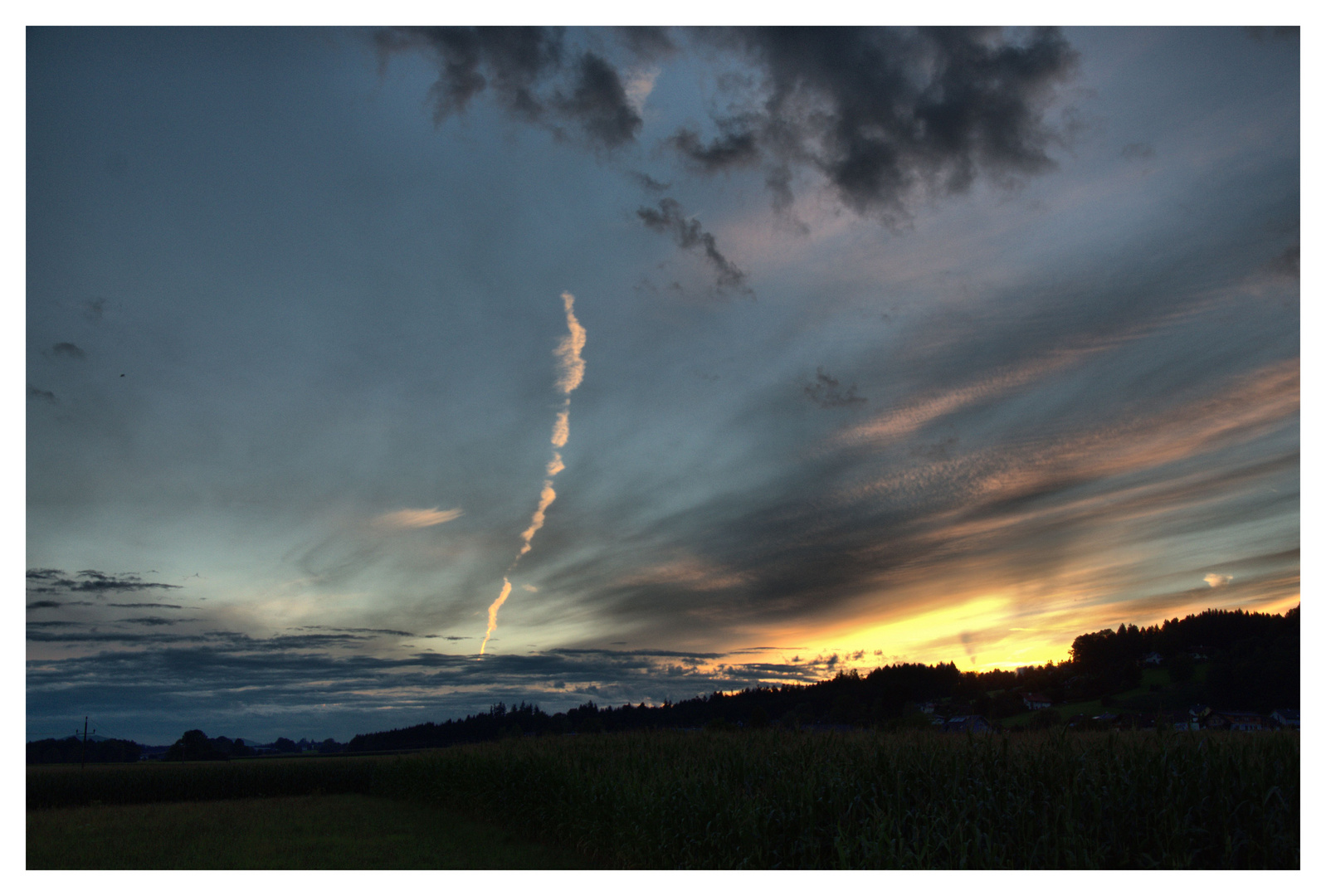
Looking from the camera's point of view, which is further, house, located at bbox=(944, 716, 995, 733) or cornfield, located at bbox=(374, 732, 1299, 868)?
house, located at bbox=(944, 716, 995, 733)

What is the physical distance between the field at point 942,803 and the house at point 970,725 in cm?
44

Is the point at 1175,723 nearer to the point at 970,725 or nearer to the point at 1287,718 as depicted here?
the point at 1287,718

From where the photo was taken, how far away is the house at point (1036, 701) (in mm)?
14971

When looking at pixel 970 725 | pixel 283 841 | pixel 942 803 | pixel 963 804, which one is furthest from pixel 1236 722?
pixel 283 841

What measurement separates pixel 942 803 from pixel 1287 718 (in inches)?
233

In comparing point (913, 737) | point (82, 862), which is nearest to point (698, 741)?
point (913, 737)

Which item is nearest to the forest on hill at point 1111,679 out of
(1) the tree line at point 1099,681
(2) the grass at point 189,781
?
(1) the tree line at point 1099,681

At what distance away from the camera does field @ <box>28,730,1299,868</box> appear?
25.2ft

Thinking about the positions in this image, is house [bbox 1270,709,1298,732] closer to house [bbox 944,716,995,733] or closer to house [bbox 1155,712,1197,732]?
house [bbox 1155,712,1197,732]

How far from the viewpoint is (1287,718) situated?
9938mm

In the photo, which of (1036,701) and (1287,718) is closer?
(1287,718)

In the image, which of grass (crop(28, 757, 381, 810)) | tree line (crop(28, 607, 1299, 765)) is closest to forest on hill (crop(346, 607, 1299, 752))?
tree line (crop(28, 607, 1299, 765))

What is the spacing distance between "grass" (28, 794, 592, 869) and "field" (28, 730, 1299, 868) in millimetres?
752

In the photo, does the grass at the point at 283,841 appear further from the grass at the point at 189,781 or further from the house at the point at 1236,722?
the grass at the point at 189,781
